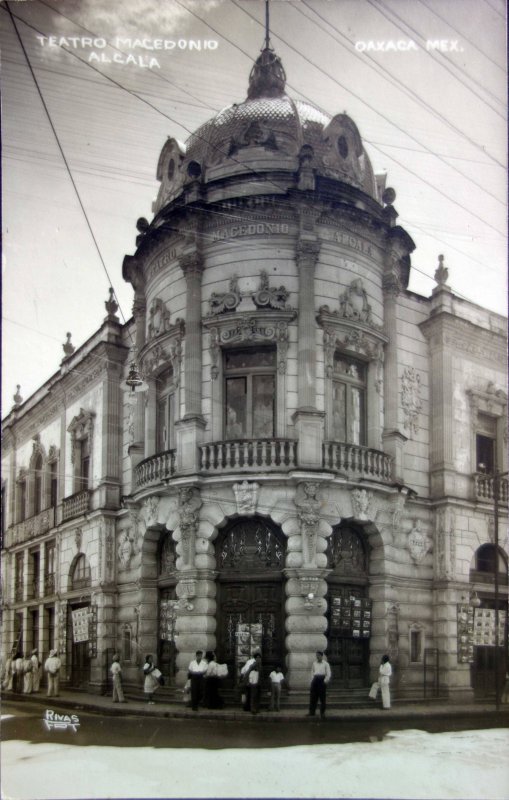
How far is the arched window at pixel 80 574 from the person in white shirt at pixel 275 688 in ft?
29.3

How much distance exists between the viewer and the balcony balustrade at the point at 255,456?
20938mm

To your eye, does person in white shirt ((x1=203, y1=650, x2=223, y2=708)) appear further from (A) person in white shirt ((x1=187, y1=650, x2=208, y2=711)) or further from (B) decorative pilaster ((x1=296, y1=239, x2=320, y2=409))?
(B) decorative pilaster ((x1=296, y1=239, x2=320, y2=409))

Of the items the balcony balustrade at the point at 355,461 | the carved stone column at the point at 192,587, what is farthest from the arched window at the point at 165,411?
the balcony balustrade at the point at 355,461

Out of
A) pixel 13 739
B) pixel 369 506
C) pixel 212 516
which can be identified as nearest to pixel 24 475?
pixel 212 516

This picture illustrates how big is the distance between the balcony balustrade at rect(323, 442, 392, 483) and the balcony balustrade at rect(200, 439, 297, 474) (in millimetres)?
888

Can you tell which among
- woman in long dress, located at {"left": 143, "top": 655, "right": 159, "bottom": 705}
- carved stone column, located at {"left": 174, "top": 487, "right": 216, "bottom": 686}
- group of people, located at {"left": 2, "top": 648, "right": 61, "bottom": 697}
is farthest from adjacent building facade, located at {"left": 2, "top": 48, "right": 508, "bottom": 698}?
group of people, located at {"left": 2, "top": 648, "right": 61, "bottom": 697}

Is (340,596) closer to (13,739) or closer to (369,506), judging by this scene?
(369,506)

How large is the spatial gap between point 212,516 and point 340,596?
359 cm

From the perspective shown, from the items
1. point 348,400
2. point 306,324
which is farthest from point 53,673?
point 306,324

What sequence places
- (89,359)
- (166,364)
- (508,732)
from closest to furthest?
(508,732) → (166,364) → (89,359)

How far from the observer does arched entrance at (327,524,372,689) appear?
2128 centimetres

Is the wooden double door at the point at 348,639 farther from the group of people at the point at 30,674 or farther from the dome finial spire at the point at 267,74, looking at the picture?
the dome finial spire at the point at 267,74

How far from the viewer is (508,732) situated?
17.4 m

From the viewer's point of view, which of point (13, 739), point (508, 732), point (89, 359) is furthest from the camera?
point (89, 359)
